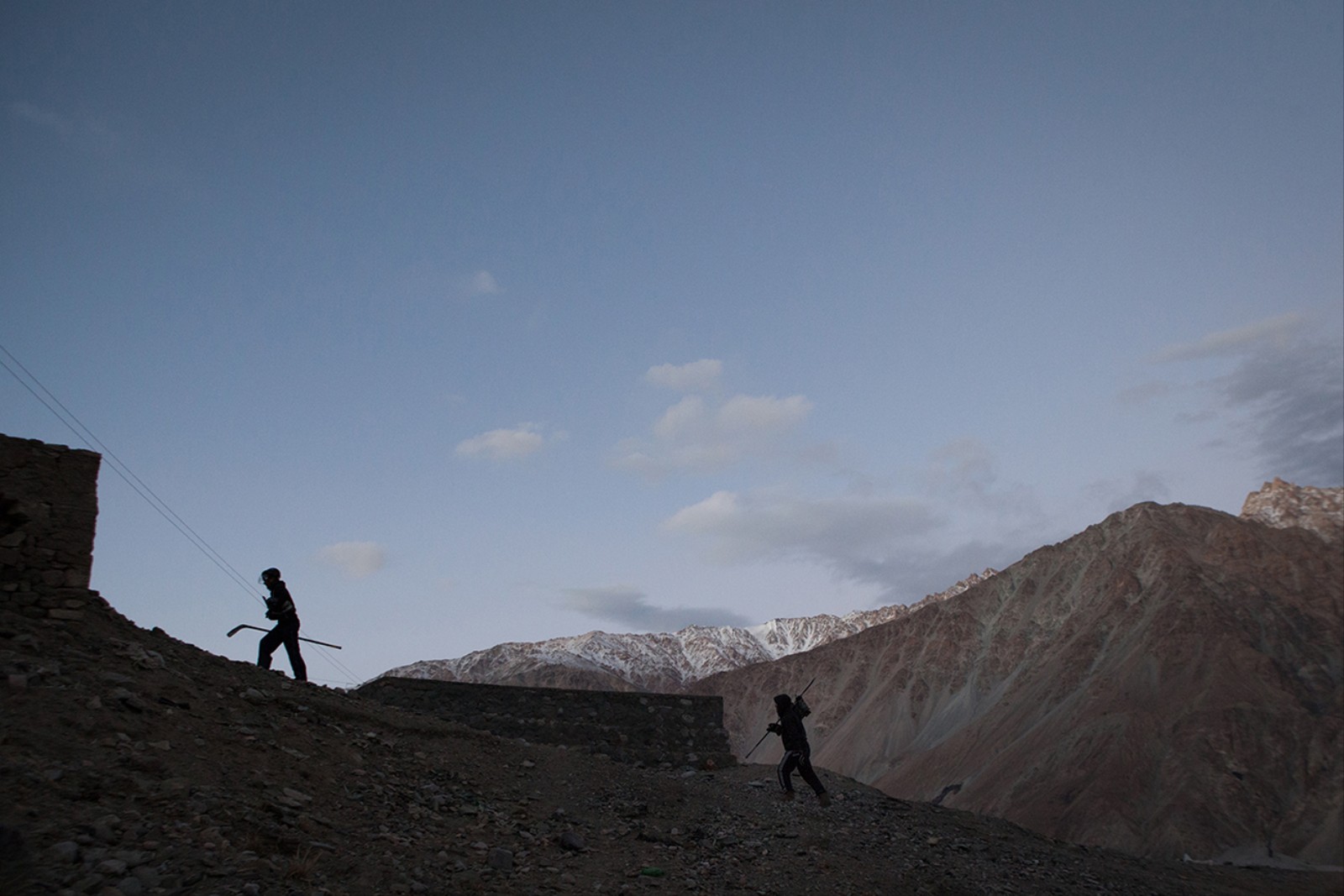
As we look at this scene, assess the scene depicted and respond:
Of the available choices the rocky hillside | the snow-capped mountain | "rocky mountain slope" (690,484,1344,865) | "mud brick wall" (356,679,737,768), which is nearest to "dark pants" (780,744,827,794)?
"mud brick wall" (356,679,737,768)

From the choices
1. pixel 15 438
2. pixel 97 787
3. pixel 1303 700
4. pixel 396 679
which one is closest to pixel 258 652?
→ pixel 396 679

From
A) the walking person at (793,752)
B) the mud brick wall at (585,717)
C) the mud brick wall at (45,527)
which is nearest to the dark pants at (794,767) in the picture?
the walking person at (793,752)

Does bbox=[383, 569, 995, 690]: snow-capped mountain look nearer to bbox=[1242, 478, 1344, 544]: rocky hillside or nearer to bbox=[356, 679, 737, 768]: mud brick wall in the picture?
bbox=[1242, 478, 1344, 544]: rocky hillside

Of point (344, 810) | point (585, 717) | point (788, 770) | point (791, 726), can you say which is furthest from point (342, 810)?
point (585, 717)

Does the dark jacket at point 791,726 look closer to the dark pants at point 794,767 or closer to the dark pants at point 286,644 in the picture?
the dark pants at point 794,767

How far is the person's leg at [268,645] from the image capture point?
11781mm

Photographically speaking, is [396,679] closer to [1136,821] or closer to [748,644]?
[1136,821]

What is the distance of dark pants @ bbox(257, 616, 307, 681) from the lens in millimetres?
11836

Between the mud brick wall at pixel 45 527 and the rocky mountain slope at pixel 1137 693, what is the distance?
43.6 metres

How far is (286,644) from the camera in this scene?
1198 cm

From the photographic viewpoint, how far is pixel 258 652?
11859 millimetres

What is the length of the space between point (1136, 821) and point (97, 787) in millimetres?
47195

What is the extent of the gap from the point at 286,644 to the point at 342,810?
15.0ft

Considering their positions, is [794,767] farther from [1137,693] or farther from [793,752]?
[1137,693]
